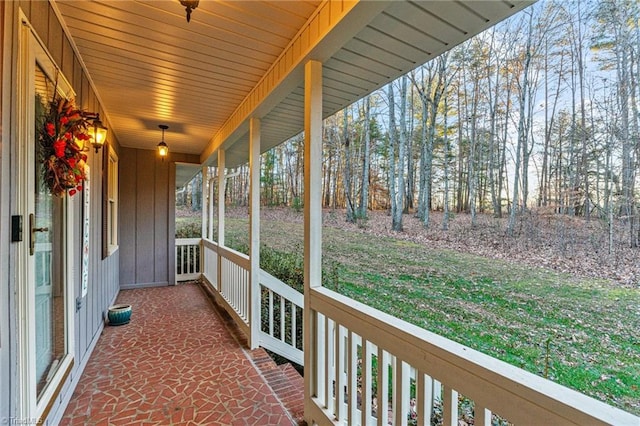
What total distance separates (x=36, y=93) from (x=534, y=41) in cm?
262

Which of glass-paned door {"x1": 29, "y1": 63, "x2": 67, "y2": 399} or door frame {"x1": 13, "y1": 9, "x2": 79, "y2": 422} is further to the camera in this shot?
glass-paned door {"x1": 29, "y1": 63, "x2": 67, "y2": 399}

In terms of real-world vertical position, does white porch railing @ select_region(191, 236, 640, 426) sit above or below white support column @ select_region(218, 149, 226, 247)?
below

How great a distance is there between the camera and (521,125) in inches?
61.1

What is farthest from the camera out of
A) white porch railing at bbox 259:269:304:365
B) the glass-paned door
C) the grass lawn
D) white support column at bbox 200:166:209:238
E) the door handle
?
white support column at bbox 200:166:209:238

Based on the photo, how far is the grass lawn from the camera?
107 cm

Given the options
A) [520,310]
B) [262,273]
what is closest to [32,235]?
[262,273]

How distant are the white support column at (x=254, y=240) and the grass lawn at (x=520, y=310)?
1238mm

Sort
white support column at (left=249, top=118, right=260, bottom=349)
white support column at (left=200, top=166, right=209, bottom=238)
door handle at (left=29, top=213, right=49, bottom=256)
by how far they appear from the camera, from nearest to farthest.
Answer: door handle at (left=29, top=213, right=49, bottom=256) < white support column at (left=249, top=118, right=260, bottom=349) < white support column at (left=200, top=166, right=209, bottom=238)

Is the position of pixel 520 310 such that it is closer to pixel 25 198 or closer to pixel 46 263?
pixel 25 198

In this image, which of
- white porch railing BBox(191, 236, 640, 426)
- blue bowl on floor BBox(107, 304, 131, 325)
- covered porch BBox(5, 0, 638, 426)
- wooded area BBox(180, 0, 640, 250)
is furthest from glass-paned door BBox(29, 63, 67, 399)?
wooded area BBox(180, 0, 640, 250)

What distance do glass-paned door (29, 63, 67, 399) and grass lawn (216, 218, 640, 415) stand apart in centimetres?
203

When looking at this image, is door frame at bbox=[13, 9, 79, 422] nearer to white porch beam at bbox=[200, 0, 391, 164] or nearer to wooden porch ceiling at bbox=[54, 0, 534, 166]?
wooden porch ceiling at bbox=[54, 0, 534, 166]

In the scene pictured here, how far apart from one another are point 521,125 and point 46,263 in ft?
9.29

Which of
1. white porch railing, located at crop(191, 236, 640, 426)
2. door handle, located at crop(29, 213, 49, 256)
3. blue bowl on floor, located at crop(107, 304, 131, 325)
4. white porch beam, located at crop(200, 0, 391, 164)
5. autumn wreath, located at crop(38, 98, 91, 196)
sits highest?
white porch beam, located at crop(200, 0, 391, 164)
